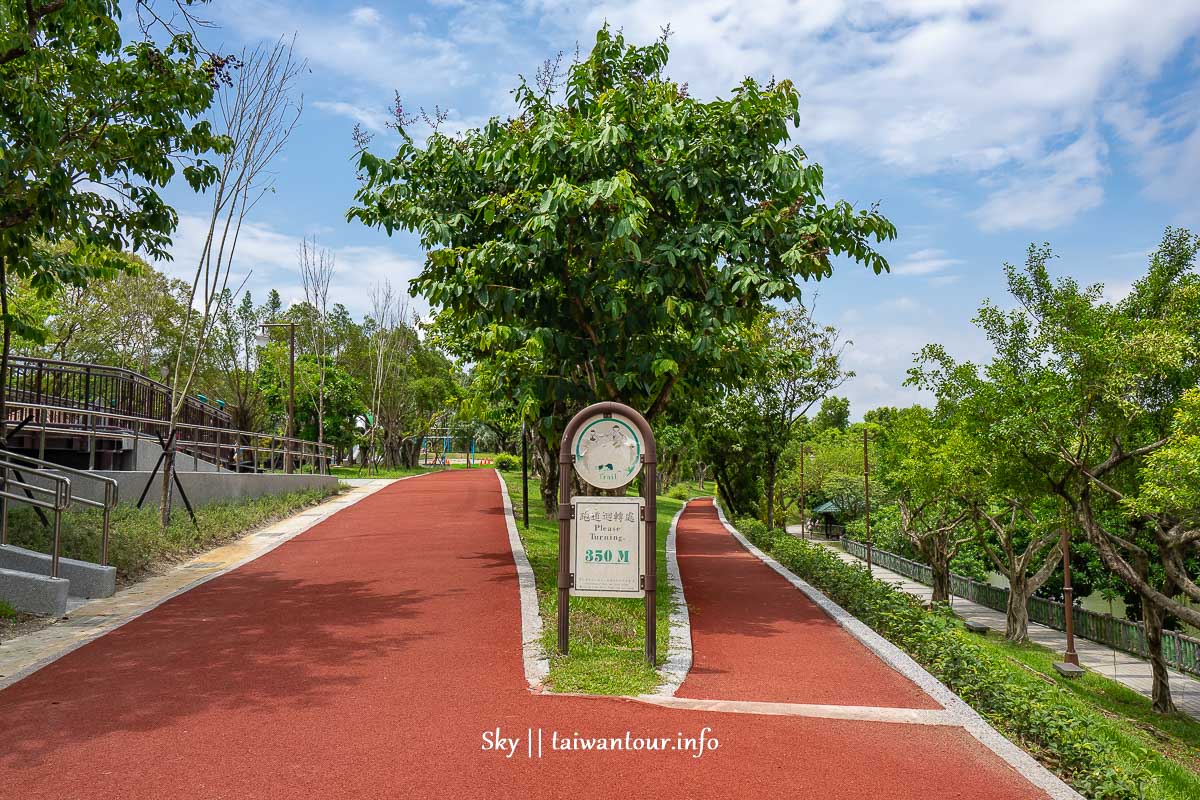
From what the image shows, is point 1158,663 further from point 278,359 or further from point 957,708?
point 278,359

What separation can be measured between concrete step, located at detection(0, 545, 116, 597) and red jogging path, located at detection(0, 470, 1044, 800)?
1136 mm

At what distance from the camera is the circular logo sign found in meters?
7.70

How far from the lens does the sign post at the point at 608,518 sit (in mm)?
7359

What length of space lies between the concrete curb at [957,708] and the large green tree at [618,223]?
3.44 m

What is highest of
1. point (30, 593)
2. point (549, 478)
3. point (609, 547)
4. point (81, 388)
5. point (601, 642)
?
point (81, 388)

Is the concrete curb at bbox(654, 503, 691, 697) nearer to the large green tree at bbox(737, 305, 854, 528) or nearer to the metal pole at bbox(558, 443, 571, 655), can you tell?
the metal pole at bbox(558, 443, 571, 655)

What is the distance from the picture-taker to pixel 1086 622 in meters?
29.1

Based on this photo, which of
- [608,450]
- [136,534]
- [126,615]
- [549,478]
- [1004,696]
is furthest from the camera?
[549,478]

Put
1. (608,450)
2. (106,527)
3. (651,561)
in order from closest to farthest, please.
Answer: (651,561), (608,450), (106,527)

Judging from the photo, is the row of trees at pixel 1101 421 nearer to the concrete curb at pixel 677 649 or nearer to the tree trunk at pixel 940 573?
the concrete curb at pixel 677 649

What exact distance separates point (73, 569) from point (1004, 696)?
31.3 ft

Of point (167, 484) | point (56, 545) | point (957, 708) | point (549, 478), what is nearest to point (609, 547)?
point (957, 708)

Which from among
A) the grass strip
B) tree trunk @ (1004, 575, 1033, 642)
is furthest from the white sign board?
tree trunk @ (1004, 575, 1033, 642)

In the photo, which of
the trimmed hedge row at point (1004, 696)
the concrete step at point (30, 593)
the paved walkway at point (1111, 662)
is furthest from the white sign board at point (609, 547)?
the paved walkway at point (1111, 662)
